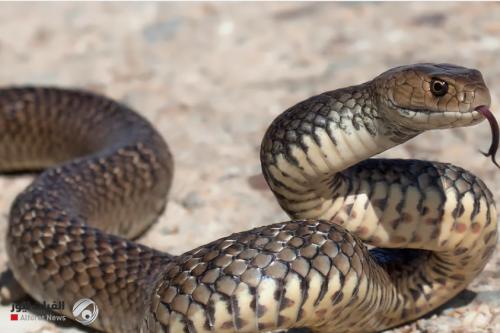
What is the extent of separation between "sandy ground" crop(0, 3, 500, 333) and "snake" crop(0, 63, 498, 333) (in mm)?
908

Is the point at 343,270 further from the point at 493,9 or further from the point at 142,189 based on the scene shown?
the point at 493,9

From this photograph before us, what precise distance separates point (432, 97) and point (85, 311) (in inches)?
82.9

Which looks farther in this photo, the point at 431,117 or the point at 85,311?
the point at 85,311

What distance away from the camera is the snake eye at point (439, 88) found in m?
3.50

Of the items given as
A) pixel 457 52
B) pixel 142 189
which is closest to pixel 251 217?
pixel 142 189

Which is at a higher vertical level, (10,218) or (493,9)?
(493,9)

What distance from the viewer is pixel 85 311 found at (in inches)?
181

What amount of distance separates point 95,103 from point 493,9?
3.61 m

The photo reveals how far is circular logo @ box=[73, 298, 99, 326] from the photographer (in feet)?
15.0

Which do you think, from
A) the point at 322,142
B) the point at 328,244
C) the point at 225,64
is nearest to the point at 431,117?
the point at 322,142

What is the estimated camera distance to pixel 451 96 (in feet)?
11.5

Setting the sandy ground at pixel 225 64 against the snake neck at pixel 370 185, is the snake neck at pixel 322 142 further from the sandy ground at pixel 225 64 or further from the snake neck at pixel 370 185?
the sandy ground at pixel 225 64

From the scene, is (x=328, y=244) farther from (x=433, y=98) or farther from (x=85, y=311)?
(x=85, y=311)

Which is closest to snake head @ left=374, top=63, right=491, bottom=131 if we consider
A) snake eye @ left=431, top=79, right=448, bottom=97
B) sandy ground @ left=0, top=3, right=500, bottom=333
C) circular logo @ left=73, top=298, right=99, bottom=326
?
snake eye @ left=431, top=79, right=448, bottom=97
